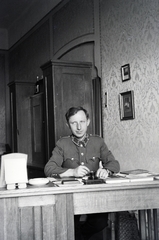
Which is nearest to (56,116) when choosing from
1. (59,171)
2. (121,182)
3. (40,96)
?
(40,96)

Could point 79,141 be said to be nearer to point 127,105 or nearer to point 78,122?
point 78,122

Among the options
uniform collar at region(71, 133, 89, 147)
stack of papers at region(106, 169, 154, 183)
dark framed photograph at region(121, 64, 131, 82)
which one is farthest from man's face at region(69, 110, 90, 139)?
dark framed photograph at region(121, 64, 131, 82)

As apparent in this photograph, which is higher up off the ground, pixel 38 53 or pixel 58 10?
pixel 58 10

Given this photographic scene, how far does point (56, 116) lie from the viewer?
5.14 metres

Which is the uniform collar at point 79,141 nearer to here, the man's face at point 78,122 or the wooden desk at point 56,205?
the man's face at point 78,122

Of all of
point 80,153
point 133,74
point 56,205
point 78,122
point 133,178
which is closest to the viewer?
point 56,205

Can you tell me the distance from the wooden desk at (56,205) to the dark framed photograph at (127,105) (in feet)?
6.23

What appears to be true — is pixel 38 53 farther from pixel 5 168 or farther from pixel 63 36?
pixel 5 168

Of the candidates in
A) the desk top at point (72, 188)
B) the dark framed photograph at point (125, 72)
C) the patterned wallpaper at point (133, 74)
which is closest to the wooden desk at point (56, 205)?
the desk top at point (72, 188)

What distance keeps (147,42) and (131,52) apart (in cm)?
36

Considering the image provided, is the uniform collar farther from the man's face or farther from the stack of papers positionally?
the stack of papers

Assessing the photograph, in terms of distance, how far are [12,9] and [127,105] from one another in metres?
5.55

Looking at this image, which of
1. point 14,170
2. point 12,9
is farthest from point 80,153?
point 12,9

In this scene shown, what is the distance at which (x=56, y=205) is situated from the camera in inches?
101
